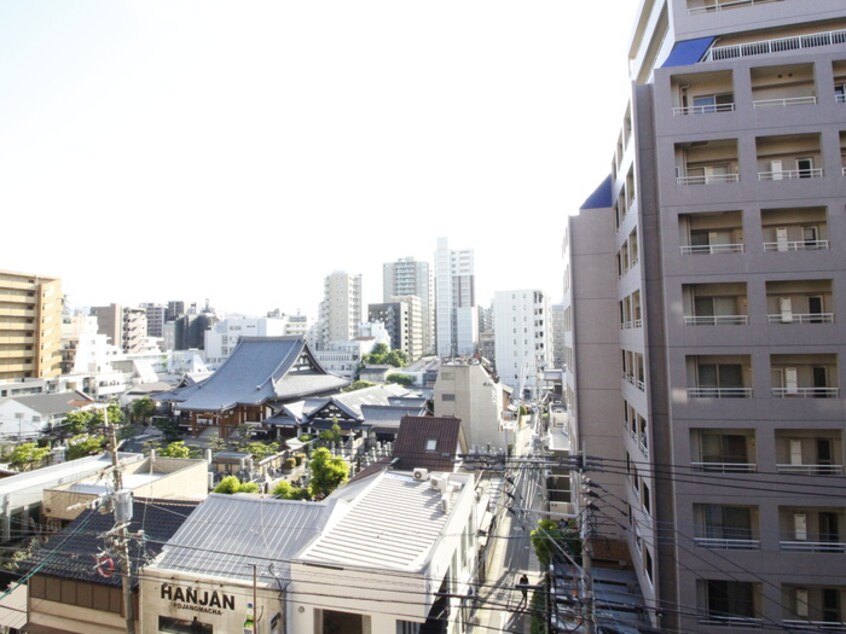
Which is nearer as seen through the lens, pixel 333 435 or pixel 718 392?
pixel 718 392

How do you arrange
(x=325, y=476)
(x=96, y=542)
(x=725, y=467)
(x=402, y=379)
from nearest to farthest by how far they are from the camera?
(x=725, y=467), (x=96, y=542), (x=325, y=476), (x=402, y=379)

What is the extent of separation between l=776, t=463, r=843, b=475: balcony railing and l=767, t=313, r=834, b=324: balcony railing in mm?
4386

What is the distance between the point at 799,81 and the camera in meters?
15.8

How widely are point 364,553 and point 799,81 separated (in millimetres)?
20969

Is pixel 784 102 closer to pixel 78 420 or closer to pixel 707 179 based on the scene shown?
pixel 707 179

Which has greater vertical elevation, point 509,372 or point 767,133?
point 767,133

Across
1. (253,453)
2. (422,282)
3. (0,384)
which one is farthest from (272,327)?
(253,453)

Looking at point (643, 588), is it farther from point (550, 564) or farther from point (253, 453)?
point (253, 453)

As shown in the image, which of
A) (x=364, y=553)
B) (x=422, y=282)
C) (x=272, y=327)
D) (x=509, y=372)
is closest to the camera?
(x=364, y=553)

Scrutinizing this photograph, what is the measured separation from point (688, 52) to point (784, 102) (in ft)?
14.1

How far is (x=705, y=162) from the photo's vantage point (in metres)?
16.4

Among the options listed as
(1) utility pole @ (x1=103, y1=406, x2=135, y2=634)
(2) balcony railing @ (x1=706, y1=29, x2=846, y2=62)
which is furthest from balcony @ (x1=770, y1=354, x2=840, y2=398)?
(1) utility pole @ (x1=103, y1=406, x2=135, y2=634)

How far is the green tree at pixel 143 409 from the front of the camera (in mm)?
56344

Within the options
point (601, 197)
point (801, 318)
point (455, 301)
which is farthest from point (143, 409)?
point (455, 301)
